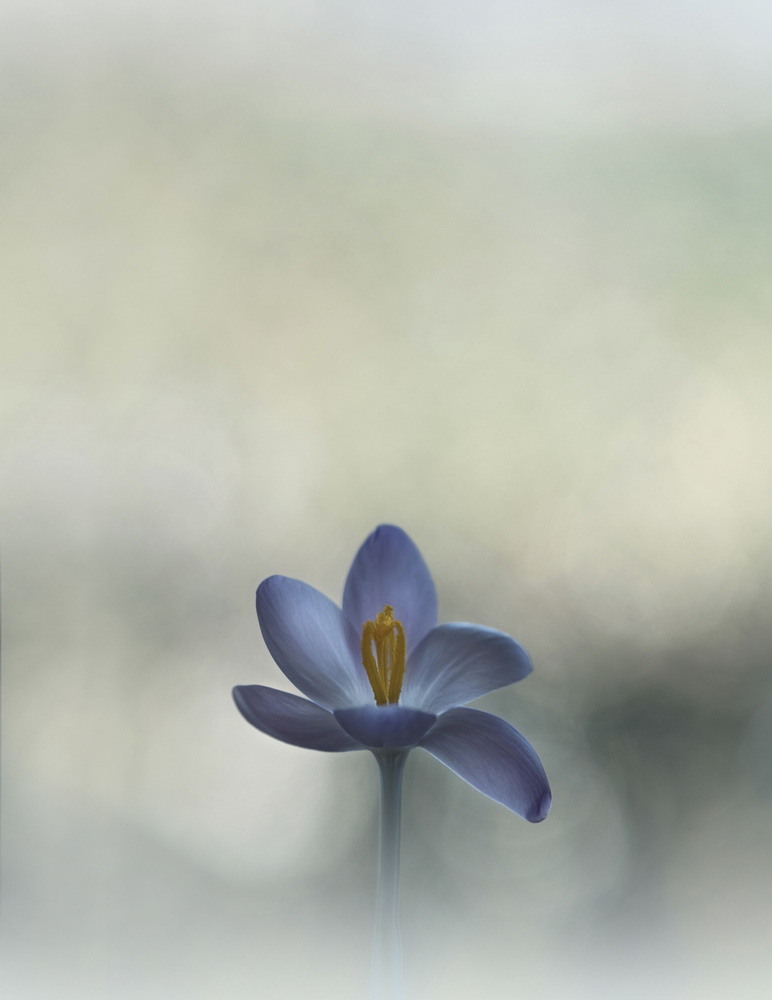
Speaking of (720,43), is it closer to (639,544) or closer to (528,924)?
(639,544)

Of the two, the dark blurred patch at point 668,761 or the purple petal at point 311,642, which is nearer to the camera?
the purple petal at point 311,642

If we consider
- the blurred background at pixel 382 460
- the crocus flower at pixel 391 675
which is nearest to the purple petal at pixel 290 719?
the crocus flower at pixel 391 675

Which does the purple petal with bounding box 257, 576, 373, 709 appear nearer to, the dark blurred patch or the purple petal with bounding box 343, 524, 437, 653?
the purple petal with bounding box 343, 524, 437, 653

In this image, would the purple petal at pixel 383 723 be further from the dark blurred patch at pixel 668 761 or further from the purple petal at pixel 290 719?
the dark blurred patch at pixel 668 761

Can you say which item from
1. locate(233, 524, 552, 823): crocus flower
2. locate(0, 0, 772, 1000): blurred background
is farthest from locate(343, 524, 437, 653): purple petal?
locate(0, 0, 772, 1000): blurred background

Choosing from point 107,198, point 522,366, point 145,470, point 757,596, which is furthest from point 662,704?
point 107,198

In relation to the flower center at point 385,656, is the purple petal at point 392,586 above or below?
above
